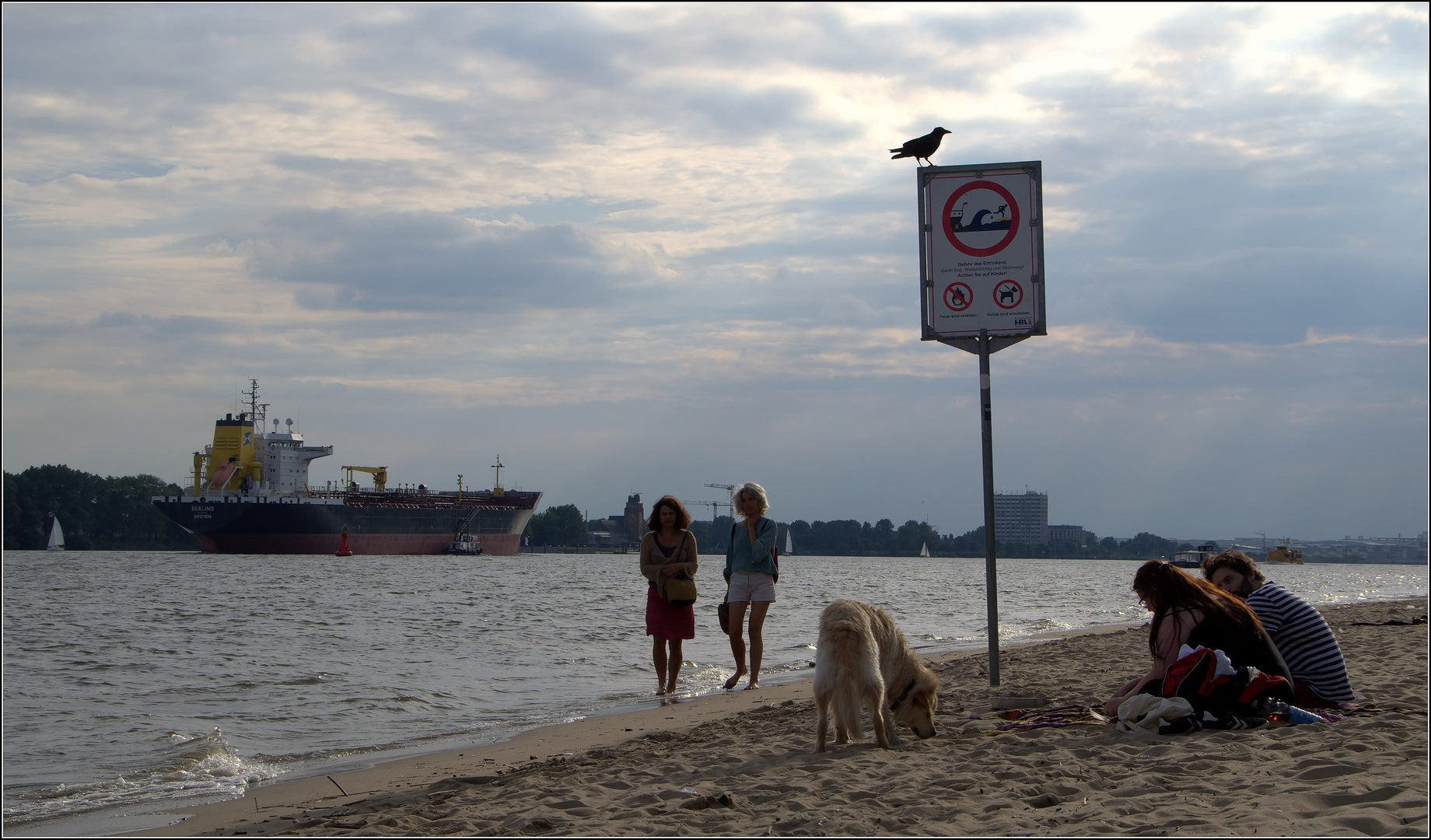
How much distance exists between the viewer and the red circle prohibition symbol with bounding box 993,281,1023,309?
19.7ft

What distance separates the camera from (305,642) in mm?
12164

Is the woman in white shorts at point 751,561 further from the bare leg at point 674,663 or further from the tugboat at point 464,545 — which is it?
the tugboat at point 464,545

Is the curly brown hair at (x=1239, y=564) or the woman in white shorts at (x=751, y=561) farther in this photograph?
the woman in white shorts at (x=751, y=561)

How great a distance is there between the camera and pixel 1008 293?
19.8 ft

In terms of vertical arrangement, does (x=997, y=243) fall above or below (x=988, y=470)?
above

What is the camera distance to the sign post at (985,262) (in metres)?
6.02

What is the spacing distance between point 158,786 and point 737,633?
11.6 ft

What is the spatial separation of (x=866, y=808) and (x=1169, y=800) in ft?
2.91

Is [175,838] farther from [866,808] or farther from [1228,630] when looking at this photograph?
[1228,630]

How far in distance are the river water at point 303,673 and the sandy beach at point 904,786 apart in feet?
2.79

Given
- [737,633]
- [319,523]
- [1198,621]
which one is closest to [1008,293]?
[1198,621]

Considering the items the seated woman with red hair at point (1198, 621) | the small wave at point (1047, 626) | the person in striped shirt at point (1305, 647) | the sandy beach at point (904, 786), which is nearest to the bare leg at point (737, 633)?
the sandy beach at point (904, 786)

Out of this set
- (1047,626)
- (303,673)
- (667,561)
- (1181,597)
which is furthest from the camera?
(1047,626)

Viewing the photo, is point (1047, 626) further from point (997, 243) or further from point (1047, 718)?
point (1047, 718)
